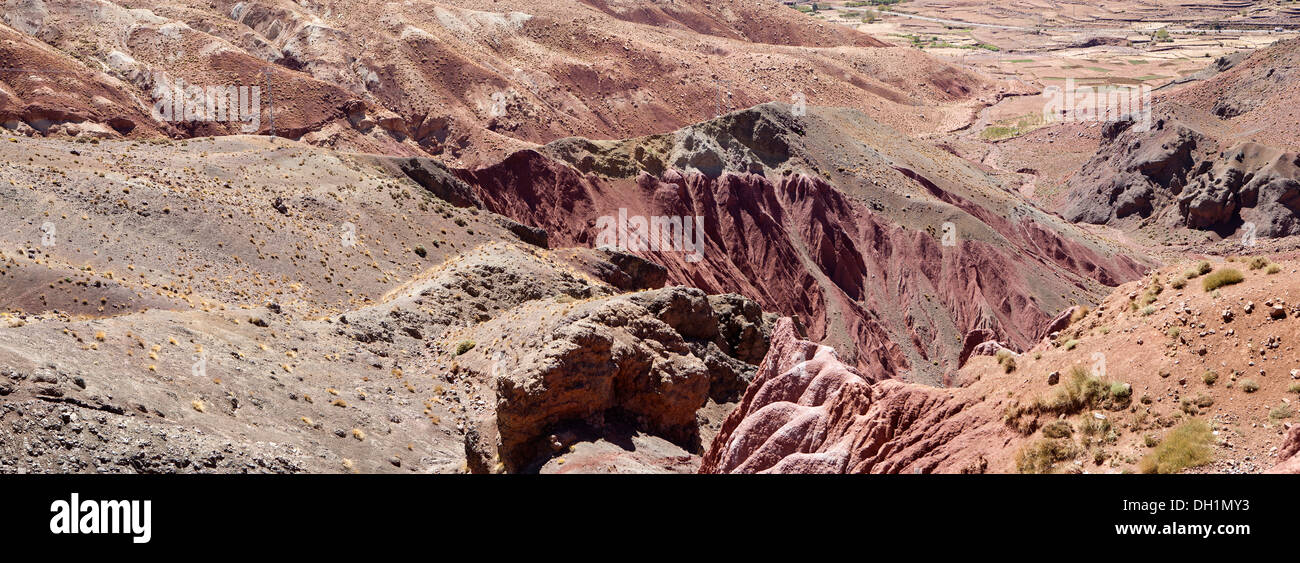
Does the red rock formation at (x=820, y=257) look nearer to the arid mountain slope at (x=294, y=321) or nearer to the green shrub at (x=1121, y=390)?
the arid mountain slope at (x=294, y=321)

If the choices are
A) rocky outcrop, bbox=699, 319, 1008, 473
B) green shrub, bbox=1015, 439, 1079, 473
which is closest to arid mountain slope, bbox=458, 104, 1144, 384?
rocky outcrop, bbox=699, 319, 1008, 473

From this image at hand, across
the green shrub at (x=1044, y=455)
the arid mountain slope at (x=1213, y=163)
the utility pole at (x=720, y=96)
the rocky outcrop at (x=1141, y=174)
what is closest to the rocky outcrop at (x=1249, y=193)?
the arid mountain slope at (x=1213, y=163)

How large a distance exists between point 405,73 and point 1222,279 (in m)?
86.2

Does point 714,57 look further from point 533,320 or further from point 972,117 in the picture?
point 533,320

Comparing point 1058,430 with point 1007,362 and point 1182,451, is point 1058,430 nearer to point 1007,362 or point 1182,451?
point 1182,451

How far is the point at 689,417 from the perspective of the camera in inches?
1153

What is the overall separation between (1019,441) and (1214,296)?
163 inches

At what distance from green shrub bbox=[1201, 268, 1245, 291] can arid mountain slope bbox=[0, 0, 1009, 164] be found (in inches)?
2287

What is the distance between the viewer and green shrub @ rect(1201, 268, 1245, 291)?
1609 centimetres

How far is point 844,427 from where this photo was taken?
58.3ft

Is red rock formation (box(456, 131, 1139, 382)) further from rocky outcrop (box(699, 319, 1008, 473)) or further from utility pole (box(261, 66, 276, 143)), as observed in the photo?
rocky outcrop (box(699, 319, 1008, 473))

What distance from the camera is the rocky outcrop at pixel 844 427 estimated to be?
52.5 feet

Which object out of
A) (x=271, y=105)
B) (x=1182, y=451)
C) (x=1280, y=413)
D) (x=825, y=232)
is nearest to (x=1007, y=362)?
(x=1182, y=451)
